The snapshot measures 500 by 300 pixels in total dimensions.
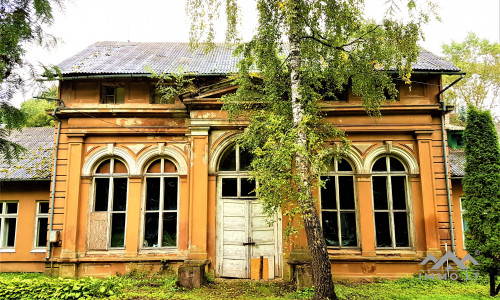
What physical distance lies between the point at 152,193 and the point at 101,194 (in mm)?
1485

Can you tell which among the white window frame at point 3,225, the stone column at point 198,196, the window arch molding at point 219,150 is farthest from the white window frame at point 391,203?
the white window frame at point 3,225

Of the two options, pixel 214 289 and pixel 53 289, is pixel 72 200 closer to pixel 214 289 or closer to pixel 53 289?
pixel 53 289

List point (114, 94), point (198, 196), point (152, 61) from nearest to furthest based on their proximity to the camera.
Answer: point (198, 196)
point (114, 94)
point (152, 61)

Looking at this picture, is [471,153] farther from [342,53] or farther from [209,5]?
[209,5]

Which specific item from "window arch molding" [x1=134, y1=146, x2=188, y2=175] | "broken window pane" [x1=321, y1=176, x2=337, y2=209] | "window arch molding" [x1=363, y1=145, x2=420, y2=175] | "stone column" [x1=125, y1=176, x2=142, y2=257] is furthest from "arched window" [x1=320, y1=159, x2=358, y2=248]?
"stone column" [x1=125, y1=176, x2=142, y2=257]

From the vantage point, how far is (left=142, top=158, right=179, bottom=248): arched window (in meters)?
9.73

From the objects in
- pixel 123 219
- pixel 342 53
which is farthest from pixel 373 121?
pixel 123 219

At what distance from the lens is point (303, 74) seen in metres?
7.07

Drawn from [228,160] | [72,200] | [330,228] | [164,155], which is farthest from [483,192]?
[72,200]

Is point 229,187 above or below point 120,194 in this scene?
above

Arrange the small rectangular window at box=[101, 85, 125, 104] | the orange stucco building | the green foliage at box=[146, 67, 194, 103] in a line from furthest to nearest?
the small rectangular window at box=[101, 85, 125, 104] < the green foliage at box=[146, 67, 194, 103] < the orange stucco building

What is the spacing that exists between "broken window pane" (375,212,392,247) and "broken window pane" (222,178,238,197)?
4084 millimetres

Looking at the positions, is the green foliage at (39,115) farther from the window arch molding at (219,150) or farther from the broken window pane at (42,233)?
the window arch molding at (219,150)

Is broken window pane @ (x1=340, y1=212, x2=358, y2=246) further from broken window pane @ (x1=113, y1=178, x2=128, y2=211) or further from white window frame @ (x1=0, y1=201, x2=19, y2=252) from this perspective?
white window frame @ (x1=0, y1=201, x2=19, y2=252)
